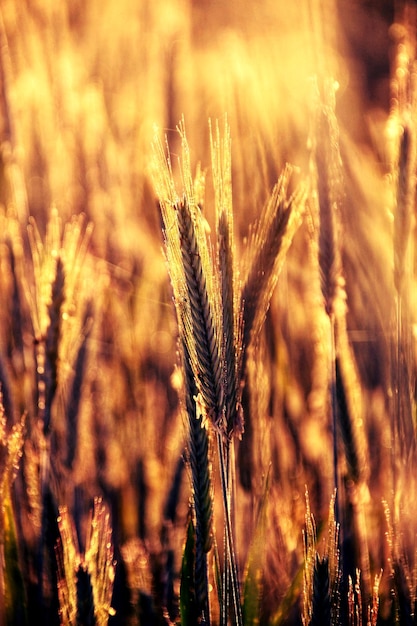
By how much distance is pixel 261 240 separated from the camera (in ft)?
2.67

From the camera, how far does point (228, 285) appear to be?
68cm

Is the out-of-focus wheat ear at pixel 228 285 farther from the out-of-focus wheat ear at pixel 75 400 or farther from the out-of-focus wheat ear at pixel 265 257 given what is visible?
the out-of-focus wheat ear at pixel 75 400

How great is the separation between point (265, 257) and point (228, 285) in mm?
141

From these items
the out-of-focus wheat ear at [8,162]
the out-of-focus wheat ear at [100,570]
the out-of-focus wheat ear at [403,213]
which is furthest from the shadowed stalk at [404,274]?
the out-of-focus wheat ear at [8,162]

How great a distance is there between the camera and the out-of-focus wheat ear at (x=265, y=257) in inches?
30.8

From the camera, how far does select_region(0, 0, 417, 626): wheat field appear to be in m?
0.71

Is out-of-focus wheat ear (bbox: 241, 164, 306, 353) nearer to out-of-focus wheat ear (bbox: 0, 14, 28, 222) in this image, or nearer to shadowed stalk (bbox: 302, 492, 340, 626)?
shadowed stalk (bbox: 302, 492, 340, 626)

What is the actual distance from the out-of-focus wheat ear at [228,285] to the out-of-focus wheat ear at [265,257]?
0.06 metres

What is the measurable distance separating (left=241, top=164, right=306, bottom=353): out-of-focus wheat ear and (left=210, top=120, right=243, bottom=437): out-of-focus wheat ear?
0.21ft

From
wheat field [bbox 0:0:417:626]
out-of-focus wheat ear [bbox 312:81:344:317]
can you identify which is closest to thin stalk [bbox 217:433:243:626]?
wheat field [bbox 0:0:417:626]

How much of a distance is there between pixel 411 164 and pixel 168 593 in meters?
0.74

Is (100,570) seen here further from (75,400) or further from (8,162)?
(8,162)

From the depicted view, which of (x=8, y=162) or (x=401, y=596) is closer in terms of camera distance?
(x=401, y=596)

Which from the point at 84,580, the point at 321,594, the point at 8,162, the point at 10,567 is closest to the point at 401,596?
the point at 321,594
